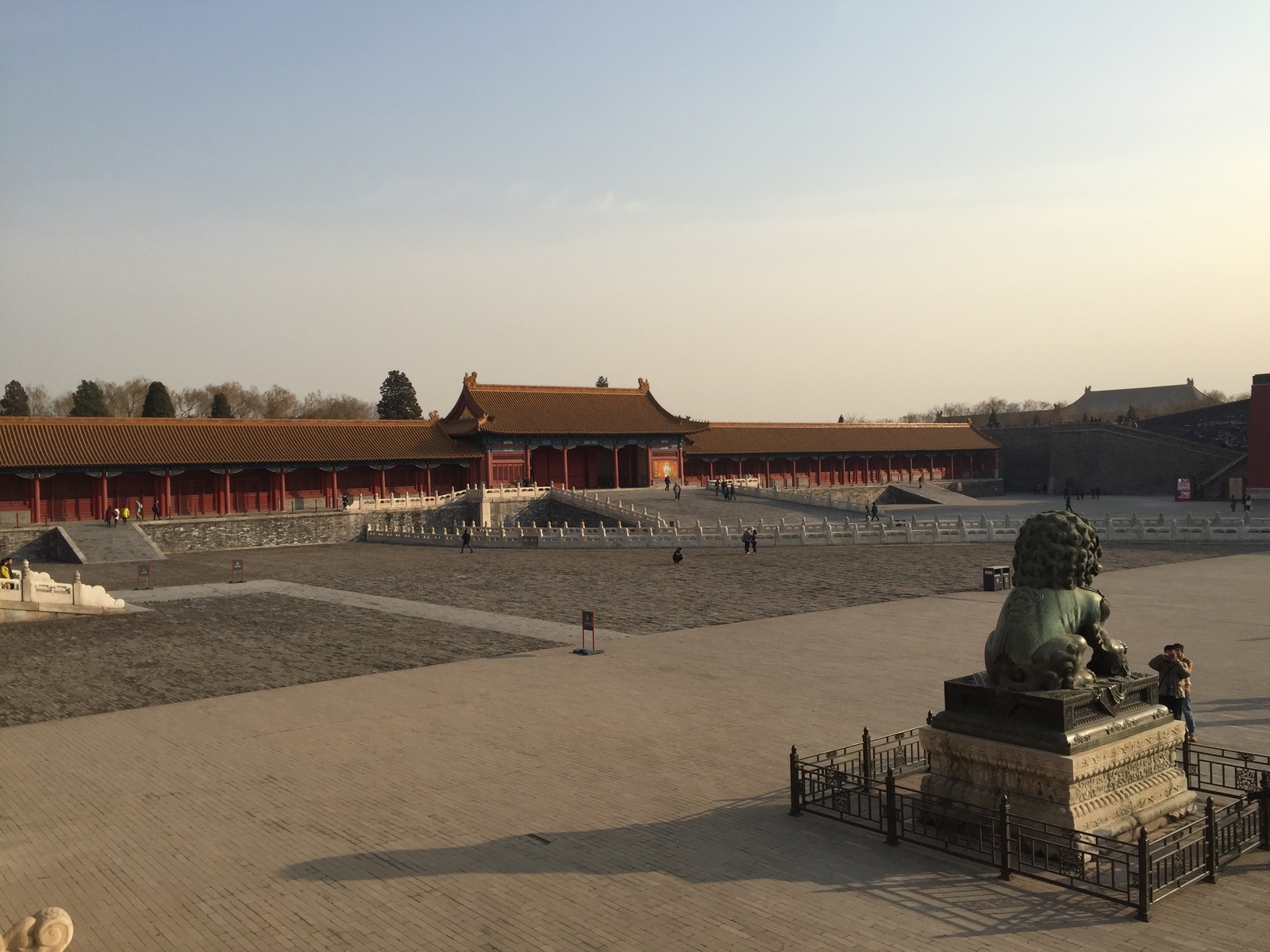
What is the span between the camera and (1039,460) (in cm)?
7450

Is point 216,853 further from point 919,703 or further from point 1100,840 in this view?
point 919,703

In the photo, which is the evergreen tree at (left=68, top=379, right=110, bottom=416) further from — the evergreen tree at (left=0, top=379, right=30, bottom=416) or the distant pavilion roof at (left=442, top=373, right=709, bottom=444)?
the distant pavilion roof at (left=442, top=373, right=709, bottom=444)

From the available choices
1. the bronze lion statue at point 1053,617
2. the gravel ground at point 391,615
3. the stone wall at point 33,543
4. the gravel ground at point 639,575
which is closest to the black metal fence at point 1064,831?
the bronze lion statue at point 1053,617

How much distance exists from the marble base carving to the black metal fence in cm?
15

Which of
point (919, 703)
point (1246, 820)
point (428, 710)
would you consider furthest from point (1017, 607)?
point (428, 710)

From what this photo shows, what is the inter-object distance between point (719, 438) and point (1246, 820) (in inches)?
2220

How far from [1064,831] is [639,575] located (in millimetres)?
23398

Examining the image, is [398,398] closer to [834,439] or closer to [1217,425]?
[834,439]

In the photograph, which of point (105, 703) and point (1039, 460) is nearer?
point (105, 703)

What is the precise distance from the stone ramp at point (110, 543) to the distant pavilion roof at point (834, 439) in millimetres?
31818

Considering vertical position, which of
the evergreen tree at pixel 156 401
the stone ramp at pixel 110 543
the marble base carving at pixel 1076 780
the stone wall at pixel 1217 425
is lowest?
the marble base carving at pixel 1076 780

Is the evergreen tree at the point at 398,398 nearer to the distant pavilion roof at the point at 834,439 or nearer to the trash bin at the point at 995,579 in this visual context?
the distant pavilion roof at the point at 834,439

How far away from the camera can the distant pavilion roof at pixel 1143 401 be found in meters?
118

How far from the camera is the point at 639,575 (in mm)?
31031
